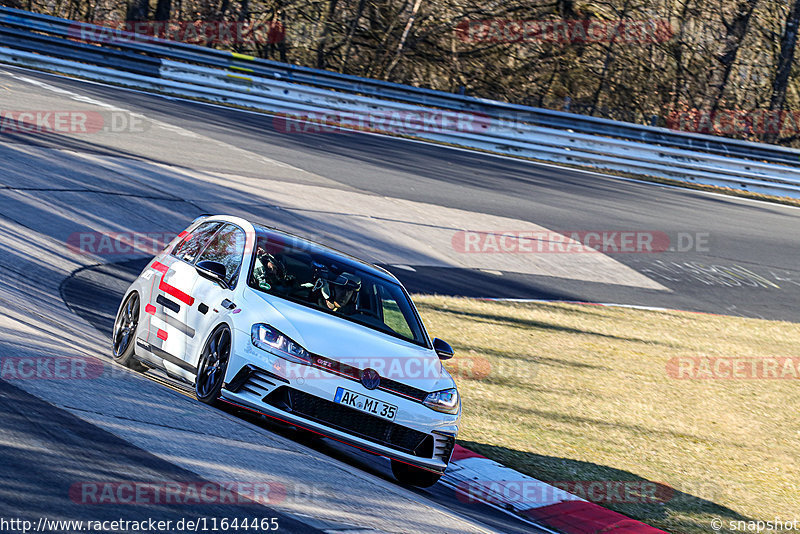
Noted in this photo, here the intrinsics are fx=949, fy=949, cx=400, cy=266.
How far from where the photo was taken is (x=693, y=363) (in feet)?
42.2

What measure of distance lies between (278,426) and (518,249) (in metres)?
10.4

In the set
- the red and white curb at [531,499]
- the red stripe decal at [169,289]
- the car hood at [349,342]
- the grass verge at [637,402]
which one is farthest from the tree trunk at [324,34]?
the car hood at [349,342]

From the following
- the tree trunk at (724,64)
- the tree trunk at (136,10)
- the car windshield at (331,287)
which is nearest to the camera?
the car windshield at (331,287)

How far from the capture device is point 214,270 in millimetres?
7574

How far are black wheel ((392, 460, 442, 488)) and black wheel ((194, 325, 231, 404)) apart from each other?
1.46 metres

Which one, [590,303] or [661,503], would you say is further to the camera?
[590,303]

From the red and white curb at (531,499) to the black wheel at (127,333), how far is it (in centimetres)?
292

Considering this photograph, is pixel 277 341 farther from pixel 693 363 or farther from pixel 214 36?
pixel 214 36

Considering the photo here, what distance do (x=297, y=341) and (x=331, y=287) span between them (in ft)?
3.75

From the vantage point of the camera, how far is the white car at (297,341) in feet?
22.2

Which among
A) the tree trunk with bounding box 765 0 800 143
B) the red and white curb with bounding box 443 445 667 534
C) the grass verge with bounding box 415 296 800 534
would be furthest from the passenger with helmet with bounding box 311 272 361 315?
the tree trunk with bounding box 765 0 800 143

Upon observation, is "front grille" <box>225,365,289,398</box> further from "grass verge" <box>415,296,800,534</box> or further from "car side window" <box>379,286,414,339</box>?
"grass verge" <box>415,296,800,534</box>

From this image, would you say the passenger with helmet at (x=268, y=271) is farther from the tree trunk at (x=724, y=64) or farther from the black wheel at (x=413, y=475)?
the tree trunk at (x=724, y=64)

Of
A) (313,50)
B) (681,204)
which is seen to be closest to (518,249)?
(681,204)
